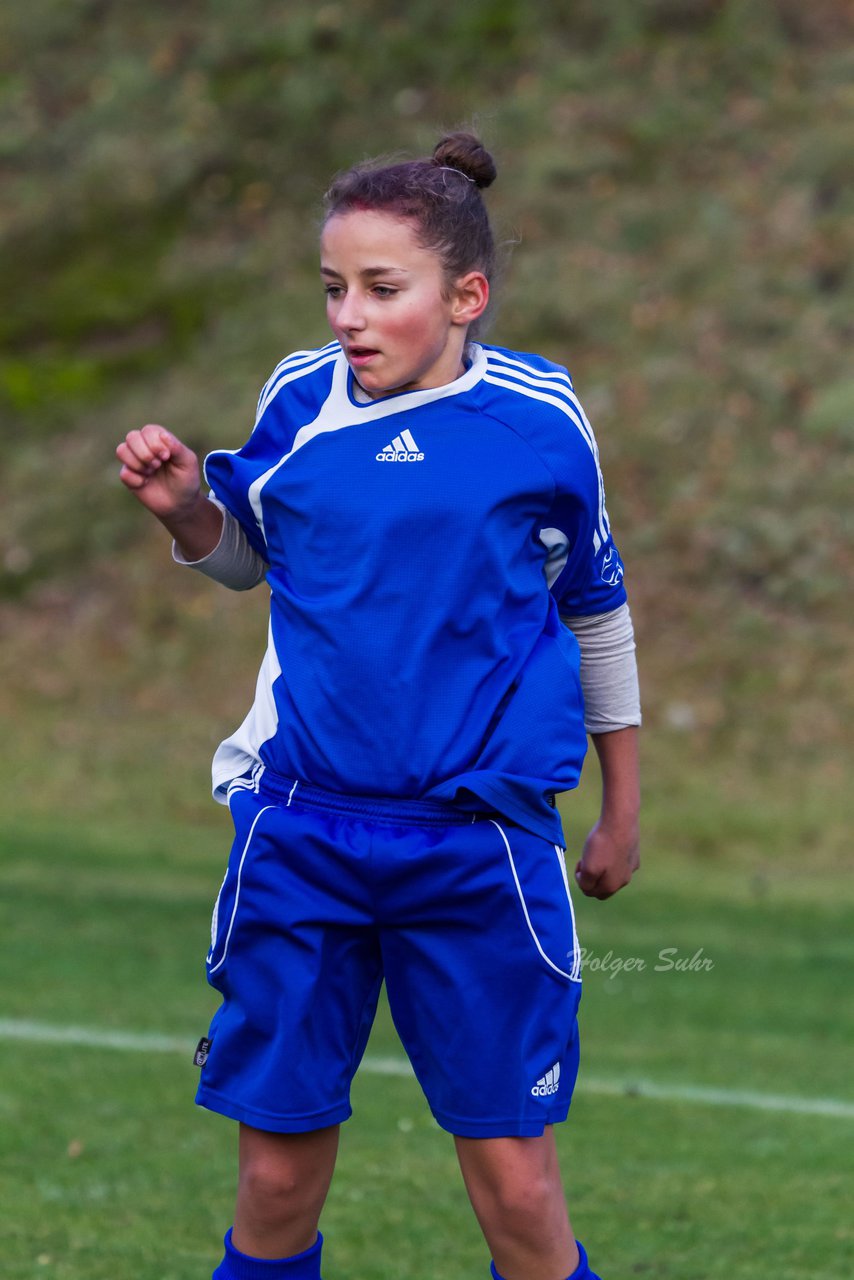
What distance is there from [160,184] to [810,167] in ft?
15.9

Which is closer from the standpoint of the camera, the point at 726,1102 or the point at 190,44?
the point at 726,1102

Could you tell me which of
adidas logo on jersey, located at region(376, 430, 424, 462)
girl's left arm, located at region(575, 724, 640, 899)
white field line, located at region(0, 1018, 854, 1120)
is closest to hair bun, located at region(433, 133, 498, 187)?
adidas logo on jersey, located at region(376, 430, 424, 462)

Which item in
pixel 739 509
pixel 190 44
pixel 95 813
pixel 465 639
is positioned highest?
pixel 190 44

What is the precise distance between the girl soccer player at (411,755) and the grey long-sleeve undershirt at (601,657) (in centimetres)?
16

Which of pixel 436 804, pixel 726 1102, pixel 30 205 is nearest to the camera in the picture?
pixel 436 804

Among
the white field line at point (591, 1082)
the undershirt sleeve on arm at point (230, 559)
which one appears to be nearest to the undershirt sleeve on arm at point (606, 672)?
the undershirt sleeve on arm at point (230, 559)

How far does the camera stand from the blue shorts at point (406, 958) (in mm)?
2777

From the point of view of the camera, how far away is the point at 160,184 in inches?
561

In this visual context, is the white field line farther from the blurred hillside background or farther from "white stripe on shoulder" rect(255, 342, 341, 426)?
the blurred hillside background

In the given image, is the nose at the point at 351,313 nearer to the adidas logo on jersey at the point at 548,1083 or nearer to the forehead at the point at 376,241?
the forehead at the point at 376,241

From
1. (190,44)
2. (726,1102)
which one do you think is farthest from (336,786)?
(190,44)

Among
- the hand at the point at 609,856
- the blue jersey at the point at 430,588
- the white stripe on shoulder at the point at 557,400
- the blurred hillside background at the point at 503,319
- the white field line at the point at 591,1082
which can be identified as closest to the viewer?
the blue jersey at the point at 430,588

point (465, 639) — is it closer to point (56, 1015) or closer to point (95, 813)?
point (56, 1015)

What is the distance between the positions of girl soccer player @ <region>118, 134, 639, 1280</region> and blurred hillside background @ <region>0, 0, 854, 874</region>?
6697 mm
